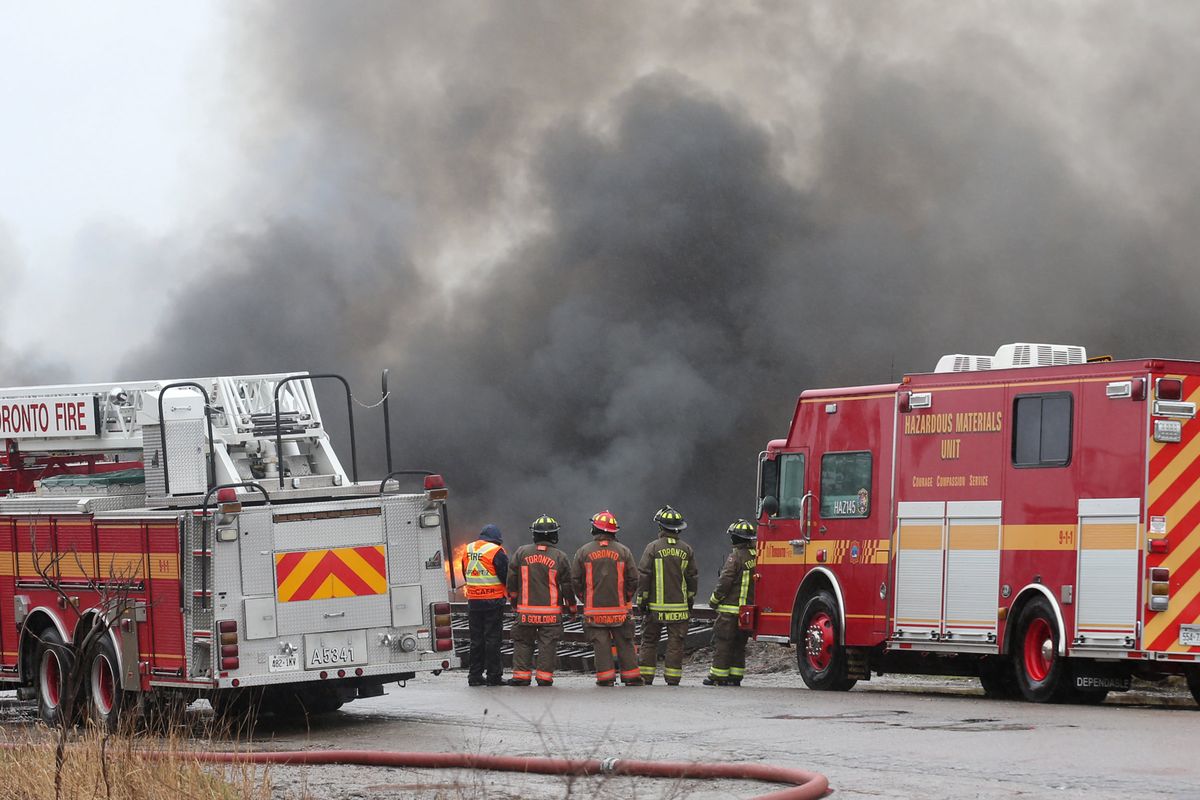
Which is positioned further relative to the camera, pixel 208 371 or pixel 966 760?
pixel 208 371

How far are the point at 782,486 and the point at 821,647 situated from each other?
1502mm

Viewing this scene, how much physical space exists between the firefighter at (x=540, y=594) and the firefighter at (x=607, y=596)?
0.20 m

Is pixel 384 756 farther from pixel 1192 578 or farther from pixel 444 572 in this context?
pixel 1192 578

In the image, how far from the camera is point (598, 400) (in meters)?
33.5

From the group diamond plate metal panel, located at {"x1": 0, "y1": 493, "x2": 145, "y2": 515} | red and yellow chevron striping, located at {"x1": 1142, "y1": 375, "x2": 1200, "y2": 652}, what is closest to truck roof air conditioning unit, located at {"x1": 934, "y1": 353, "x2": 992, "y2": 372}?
red and yellow chevron striping, located at {"x1": 1142, "y1": 375, "x2": 1200, "y2": 652}

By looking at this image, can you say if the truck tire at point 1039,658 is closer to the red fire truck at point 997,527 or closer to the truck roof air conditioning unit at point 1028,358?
the red fire truck at point 997,527

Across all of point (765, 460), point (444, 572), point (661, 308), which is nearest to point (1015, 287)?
point (661, 308)

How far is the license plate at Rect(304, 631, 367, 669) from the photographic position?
448 inches

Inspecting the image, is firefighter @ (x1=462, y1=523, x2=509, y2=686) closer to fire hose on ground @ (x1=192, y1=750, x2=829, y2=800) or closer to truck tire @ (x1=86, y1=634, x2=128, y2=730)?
truck tire @ (x1=86, y1=634, x2=128, y2=730)

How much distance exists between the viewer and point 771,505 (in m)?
15.3

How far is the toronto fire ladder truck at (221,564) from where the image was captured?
1116 centimetres

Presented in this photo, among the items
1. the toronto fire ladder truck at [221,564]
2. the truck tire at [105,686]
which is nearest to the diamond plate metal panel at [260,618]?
the toronto fire ladder truck at [221,564]

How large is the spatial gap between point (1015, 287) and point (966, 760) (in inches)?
1040

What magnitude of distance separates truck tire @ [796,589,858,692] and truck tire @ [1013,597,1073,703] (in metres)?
1.94
